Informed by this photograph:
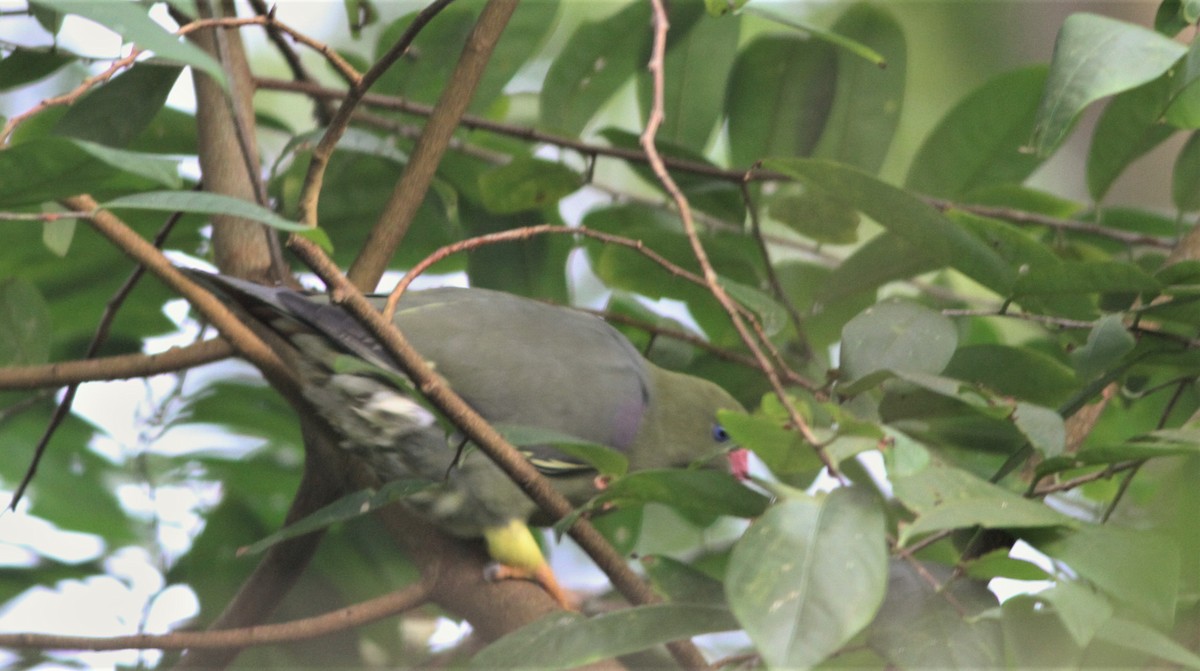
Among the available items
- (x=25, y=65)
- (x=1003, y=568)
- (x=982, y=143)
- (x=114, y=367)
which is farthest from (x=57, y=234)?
(x=982, y=143)

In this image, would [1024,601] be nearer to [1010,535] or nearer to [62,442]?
[1010,535]

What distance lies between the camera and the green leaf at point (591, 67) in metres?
1.94

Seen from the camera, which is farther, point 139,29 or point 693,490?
point 693,490

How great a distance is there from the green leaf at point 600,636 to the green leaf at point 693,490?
4.0 inches

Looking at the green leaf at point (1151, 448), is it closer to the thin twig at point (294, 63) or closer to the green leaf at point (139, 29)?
the green leaf at point (139, 29)

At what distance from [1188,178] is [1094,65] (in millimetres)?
801

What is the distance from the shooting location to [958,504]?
0.92 meters

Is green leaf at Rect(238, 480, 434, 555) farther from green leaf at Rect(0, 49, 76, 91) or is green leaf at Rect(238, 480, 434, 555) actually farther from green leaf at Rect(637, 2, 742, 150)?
green leaf at Rect(637, 2, 742, 150)

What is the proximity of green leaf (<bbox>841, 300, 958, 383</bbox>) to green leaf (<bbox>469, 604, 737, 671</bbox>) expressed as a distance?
335 millimetres

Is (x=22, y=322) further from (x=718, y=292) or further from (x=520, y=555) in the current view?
(x=718, y=292)

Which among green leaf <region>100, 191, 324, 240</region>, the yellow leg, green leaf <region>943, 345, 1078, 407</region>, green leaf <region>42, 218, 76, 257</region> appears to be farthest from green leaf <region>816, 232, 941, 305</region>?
green leaf <region>42, 218, 76, 257</region>

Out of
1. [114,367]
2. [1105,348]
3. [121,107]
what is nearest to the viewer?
[1105,348]

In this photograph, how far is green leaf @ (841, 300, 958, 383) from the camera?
1.24 metres

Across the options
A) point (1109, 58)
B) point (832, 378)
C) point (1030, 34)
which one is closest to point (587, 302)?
point (832, 378)
